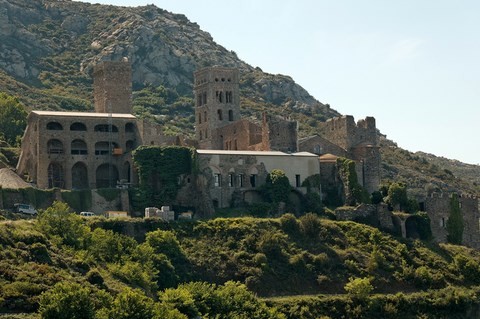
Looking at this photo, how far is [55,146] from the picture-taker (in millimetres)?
95312

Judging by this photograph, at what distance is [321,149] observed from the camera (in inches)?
4097

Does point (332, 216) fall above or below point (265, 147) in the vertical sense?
below

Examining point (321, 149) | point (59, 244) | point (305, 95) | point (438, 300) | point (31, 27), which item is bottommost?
point (438, 300)

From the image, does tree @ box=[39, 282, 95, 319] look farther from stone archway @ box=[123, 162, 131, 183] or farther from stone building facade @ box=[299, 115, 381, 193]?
stone building facade @ box=[299, 115, 381, 193]

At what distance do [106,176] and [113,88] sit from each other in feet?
44.2

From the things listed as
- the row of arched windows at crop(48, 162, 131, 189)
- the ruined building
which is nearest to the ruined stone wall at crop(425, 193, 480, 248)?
the ruined building

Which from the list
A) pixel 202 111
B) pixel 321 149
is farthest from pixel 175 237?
pixel 202 111

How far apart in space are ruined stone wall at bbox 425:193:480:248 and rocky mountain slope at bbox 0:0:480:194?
102ft

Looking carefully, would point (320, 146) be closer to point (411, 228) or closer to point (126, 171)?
point (411, 228)

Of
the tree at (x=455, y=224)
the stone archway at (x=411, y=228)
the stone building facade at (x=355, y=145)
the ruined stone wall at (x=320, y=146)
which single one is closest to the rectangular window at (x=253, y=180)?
the stone building facade at (x=355, y=145)

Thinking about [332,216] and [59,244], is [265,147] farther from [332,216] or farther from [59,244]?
[59,244]

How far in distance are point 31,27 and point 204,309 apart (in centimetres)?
10828

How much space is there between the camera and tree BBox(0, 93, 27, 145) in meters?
111

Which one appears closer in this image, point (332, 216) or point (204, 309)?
point (204, 309)
